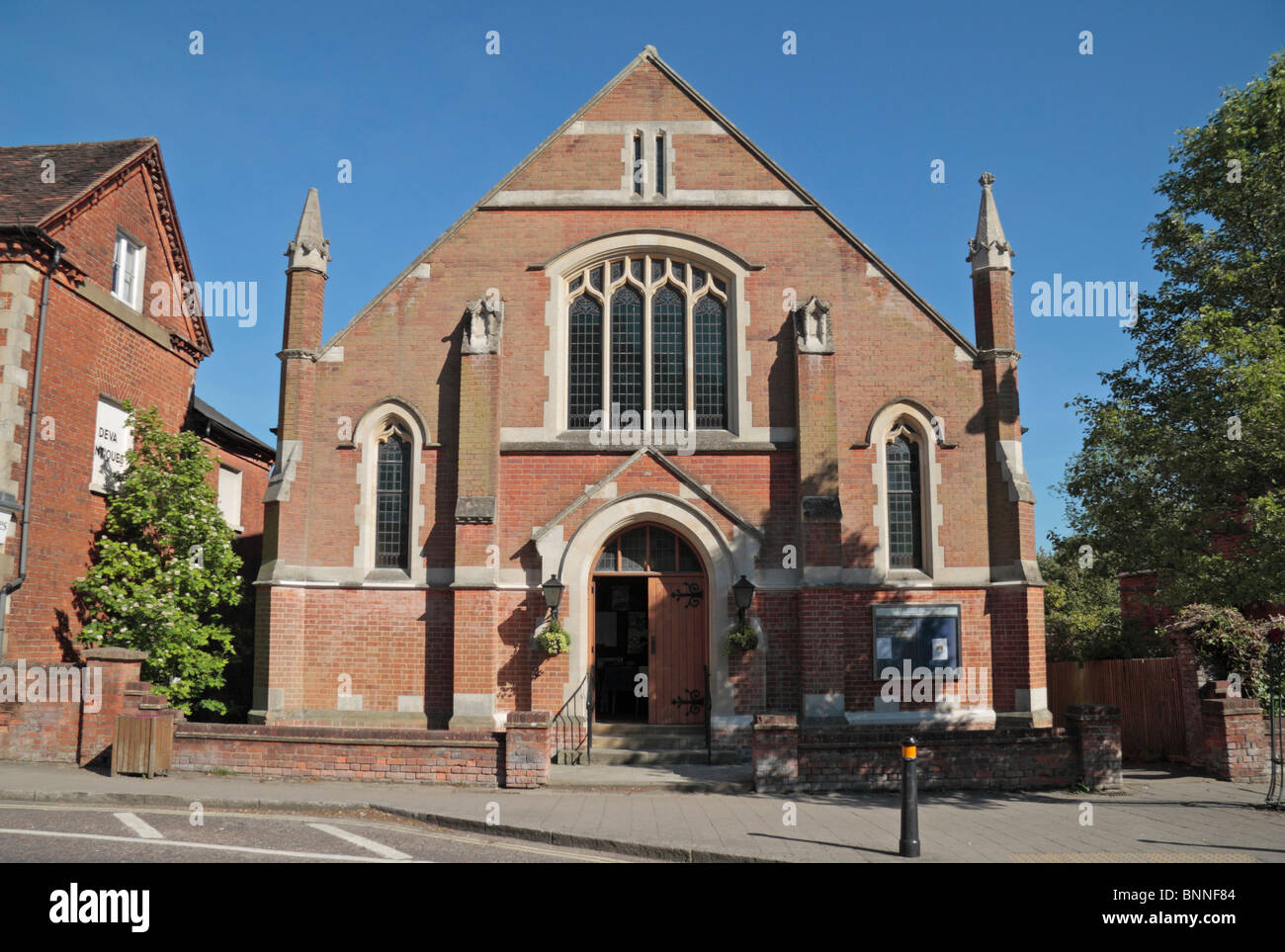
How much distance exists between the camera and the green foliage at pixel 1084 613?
2016 centimetres

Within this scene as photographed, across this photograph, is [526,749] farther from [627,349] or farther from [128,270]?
[128,270]

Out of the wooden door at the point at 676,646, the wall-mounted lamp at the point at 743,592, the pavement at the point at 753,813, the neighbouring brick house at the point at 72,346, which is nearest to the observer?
the pavement at the point at 753,813

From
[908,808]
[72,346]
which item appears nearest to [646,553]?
[908,808]

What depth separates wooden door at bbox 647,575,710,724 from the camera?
56.1 feet

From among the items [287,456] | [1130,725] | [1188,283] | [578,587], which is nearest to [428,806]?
[578,587]

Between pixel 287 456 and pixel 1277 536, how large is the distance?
15.7m

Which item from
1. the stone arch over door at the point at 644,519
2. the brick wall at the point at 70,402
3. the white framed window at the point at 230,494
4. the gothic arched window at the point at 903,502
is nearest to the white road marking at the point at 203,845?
the brick wall at the point at 70,402

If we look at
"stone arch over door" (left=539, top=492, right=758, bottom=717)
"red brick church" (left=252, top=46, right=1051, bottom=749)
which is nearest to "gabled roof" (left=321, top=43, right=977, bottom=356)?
"red brick church" (left=252, top=46, right=1051, bottom=749)

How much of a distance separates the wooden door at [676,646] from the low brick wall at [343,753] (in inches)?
173

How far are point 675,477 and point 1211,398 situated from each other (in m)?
9.05

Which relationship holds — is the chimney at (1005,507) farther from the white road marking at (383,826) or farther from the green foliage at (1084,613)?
the white road marking at (383,826)

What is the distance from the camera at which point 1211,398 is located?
53.0 ft

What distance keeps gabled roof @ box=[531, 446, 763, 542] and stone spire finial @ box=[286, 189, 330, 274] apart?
6714 mm

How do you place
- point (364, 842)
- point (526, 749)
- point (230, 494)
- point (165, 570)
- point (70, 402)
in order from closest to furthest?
point (364, 842) < point (526, 749) < point (70, 402) < point (165, 570) < point (230, 494)
